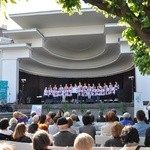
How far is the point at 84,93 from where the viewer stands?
2580 centimetres

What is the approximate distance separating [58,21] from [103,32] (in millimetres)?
3819

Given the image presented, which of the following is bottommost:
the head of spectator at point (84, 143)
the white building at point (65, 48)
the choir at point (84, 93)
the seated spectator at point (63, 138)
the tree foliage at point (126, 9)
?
the seated spectator at point (63, 138)

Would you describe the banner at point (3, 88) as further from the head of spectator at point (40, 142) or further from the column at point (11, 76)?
the head of spectator at point (40, 142)

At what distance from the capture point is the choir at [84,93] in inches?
1009

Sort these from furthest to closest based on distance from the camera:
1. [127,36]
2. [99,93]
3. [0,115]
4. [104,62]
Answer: [104,62], [99,93], [0,115], [127,36]

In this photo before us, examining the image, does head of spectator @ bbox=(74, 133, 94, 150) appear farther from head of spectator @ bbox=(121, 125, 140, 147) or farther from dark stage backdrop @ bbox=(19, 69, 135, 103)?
dark stage backdrop @ bbox=(19, 69, 135, 103)

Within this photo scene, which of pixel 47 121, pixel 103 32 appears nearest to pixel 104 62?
pixel 103 32

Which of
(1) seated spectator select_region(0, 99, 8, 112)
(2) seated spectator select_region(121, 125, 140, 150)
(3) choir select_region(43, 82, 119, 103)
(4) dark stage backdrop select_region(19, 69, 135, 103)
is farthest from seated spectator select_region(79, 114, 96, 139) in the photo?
(4) dark stage backdrop select_region(19, 69, 135, 103)

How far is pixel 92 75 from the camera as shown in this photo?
31.6 meters

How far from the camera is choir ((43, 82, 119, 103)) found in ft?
84.1

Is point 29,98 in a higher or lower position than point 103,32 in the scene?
lower

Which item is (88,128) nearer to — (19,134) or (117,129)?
(117,129)

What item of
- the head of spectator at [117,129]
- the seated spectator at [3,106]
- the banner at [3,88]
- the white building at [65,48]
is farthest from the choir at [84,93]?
the head of spectator at [117,129]

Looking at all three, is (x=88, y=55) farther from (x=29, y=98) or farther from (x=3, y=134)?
(x=3, y=134)
